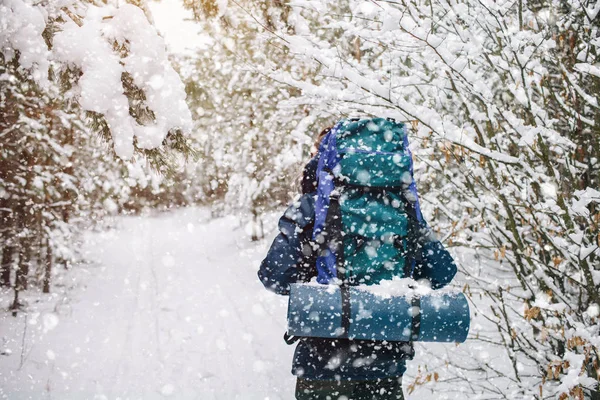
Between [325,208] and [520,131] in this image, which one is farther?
[520,131]

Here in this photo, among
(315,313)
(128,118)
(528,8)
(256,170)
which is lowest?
(256,170)

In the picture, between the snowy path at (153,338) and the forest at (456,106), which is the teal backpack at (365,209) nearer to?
the forest at (456,106)

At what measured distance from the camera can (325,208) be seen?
2.19m

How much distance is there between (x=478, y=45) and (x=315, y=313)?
208 cm

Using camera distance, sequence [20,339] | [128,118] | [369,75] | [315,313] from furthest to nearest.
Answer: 1. [20,339]
2. [369,75]
3. [128,118]
4. [315,313]

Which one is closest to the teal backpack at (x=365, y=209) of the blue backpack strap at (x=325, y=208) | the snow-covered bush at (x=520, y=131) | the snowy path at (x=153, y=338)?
the blue backpack strap at (x=325, y=208)

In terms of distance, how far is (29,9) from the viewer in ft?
8.24

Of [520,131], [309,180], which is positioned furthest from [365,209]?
[520,131]

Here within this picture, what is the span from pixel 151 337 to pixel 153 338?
8 centimetres

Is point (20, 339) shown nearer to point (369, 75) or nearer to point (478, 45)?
point (369, 75)

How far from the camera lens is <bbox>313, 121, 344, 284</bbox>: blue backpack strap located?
2178 millimetres

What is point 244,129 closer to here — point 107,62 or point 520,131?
point 107,62

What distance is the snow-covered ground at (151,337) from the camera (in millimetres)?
5422

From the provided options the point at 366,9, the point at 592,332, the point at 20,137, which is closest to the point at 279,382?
the point at 592,332
